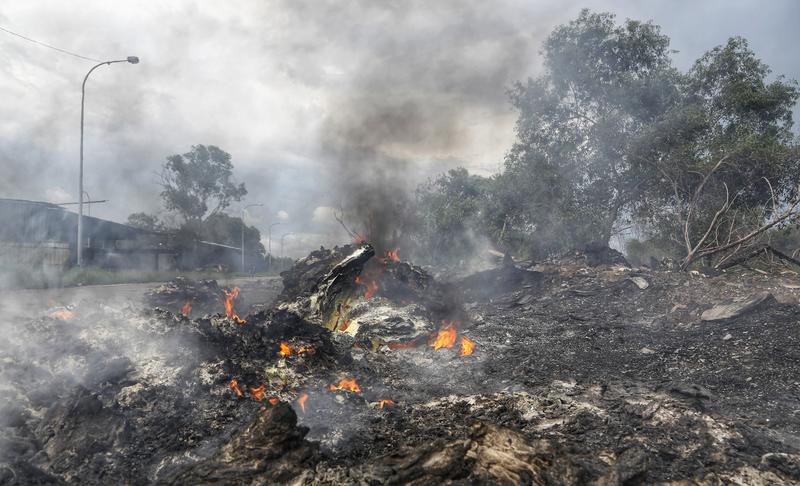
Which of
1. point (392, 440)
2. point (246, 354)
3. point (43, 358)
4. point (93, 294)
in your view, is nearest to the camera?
point (392, 440)

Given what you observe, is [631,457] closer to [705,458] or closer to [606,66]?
[705,458]

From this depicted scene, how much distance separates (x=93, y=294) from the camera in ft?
44.9

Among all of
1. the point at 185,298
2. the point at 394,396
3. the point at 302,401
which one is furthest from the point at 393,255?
the point at 302,401

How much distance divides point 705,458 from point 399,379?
4.12 m

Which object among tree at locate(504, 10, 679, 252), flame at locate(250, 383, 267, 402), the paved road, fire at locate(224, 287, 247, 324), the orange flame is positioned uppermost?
tree at locate(504, 10, 679, 252)

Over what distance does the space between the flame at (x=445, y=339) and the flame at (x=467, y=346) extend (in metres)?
0.22

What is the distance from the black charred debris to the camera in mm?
3830

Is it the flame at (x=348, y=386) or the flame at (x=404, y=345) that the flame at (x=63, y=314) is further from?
the flame at (x=404, y=345)

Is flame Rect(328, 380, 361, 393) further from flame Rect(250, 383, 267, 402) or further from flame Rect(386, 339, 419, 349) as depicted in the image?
flame Rect(386, 339, 419, 349)

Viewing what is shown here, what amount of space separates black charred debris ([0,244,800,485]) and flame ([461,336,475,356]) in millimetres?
45

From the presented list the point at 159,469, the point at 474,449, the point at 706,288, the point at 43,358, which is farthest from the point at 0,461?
the point at 706,288

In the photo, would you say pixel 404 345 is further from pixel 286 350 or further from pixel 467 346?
pixel 286 350

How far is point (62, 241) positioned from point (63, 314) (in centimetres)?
1483

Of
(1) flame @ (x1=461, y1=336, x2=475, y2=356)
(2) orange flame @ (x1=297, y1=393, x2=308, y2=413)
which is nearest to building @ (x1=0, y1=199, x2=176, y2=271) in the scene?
(2) orange flame @ (x1=297, y1=393, x2=308, y2=413)
